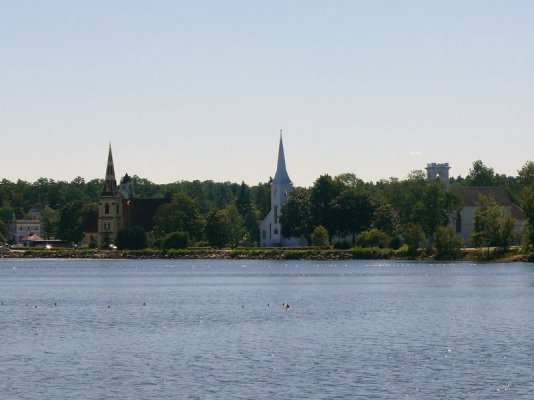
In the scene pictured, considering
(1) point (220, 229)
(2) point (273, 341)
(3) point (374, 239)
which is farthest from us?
(1) point (220, 229)

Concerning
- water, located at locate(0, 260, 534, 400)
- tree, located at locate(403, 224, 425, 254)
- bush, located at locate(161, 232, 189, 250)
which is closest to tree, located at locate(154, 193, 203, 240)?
bush, located at locate(161, 232, 189, 250)

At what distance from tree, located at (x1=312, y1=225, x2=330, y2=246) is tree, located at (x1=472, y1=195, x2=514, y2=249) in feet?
105

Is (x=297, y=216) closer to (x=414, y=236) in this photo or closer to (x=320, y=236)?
(x=320, y=236)

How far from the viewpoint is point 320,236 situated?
17000cm

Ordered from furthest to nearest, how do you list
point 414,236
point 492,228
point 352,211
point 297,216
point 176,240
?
point 176,240 < point 297,216 < point 352,211 < point 414,236 < point 492,228

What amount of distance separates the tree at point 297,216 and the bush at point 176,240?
1676 cm

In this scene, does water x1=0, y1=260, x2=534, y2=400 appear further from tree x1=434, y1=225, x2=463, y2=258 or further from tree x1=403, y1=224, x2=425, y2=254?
tree x1=403, y1=224, x2=425, y2=254

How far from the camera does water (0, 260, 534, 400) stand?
3903cm

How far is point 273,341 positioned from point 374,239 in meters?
112

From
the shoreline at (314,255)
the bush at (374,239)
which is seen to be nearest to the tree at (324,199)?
the shoreline at (314,255)

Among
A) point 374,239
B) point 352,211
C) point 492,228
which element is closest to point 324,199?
point 352,211

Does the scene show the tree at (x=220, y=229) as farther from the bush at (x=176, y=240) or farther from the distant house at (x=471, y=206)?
the distant house at (x=471, y=206)

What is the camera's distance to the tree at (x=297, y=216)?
592 ft

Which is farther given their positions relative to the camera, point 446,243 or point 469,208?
point 469,208
